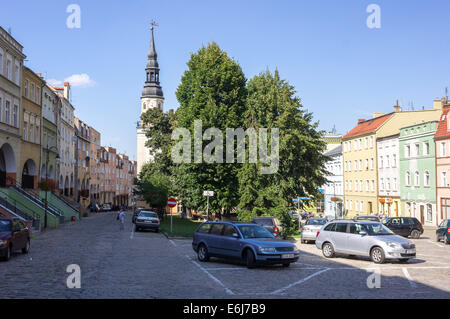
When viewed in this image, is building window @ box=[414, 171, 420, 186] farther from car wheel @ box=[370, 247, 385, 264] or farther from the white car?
car wheel @ box=[370, 247, 385, 264]

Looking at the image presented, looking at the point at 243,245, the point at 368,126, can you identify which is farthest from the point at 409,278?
the point at 368,126

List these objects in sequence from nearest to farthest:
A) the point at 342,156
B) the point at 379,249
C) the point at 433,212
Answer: the point at 379,249 → the point at 433,212 → the point at 342,156

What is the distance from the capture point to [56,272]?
1455cm

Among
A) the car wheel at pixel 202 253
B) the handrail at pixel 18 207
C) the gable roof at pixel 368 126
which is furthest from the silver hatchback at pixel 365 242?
the gable roof at pixel 368 126

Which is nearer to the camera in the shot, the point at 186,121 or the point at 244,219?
the point at 244,219

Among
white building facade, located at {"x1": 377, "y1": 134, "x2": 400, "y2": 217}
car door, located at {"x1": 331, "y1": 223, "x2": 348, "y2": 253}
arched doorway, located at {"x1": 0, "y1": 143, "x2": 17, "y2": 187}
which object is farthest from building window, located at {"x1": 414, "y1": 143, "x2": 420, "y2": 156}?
arched doorway, located at {"x1": 0, "y1": 143, "x2": 17, "y2": 187}

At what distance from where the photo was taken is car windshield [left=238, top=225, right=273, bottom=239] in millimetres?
16656

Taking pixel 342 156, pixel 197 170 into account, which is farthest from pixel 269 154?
pixel 342 156

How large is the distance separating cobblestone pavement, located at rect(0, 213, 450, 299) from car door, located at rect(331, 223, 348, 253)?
46 cm

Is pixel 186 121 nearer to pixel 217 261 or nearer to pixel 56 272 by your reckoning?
pixel 217 261

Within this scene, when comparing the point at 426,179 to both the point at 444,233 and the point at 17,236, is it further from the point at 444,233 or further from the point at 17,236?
the point at 17,236

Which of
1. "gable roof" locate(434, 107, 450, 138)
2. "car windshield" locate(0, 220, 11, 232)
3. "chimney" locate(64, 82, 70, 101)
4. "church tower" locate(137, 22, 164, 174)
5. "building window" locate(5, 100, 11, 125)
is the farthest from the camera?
"church tower" locate(137, 22, 164, 174)

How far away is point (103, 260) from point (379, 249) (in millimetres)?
10165
